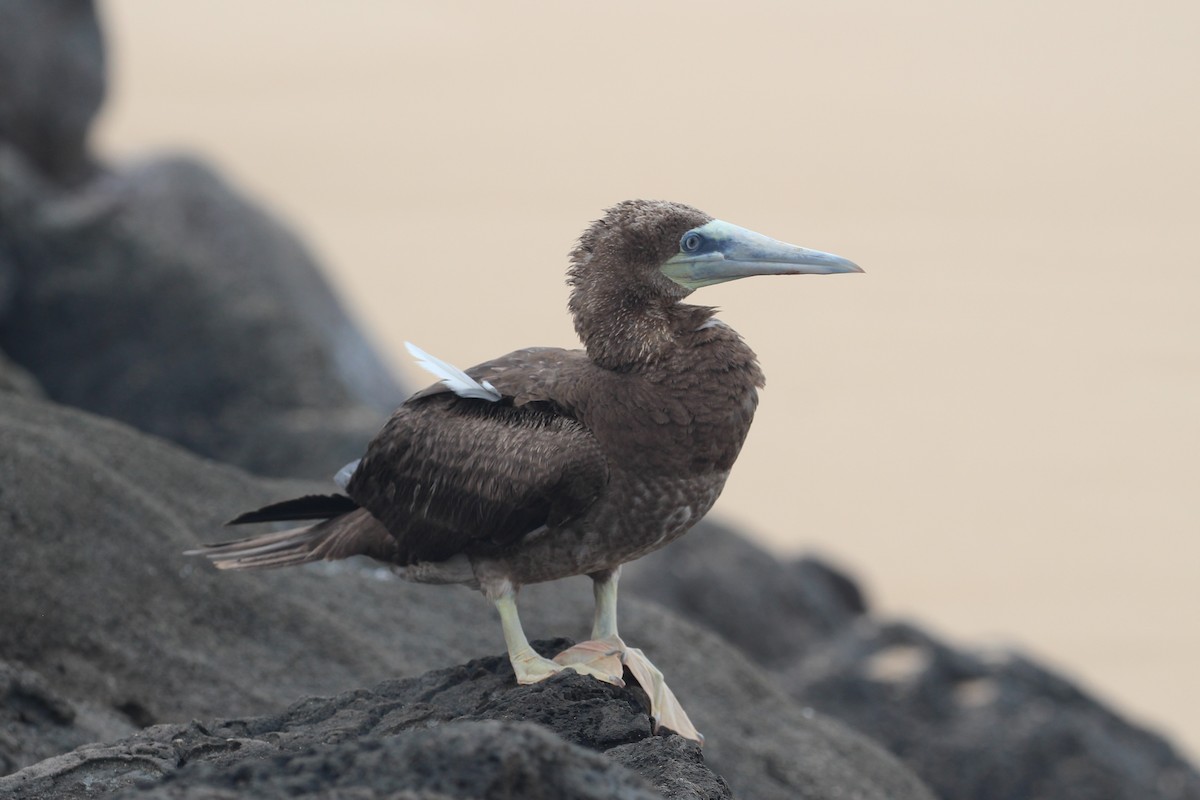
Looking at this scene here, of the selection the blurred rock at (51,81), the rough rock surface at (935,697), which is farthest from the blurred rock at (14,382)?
the blurred rock at (51,81)

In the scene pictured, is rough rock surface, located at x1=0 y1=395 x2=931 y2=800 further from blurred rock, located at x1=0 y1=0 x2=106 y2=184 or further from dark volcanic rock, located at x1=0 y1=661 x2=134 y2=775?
blurred rock, located at x1=0 y1=0 x2=106 y2=184

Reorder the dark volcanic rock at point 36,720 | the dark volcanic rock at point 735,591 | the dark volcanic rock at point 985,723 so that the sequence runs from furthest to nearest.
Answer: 1. the dark volcanic rock at point 735,591
2. the dark volcanic rock at point 985,723
3. the dark volcanic rock at point 36,720

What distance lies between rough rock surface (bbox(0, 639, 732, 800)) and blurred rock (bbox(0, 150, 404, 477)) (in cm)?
606

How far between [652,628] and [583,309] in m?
2.54

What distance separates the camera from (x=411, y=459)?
19.2ft

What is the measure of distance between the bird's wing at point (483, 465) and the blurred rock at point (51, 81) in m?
12.6

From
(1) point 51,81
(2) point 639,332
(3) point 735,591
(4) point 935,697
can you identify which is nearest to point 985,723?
(4) point 935,697

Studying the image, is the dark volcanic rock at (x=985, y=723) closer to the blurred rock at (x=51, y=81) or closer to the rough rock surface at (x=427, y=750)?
the rough rock surface at (x=427, y=750)

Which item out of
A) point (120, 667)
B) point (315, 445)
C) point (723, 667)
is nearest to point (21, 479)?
point (120, 667)

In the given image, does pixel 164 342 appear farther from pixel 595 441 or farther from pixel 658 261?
pixel 595 441

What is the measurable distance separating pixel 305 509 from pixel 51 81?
12515mm

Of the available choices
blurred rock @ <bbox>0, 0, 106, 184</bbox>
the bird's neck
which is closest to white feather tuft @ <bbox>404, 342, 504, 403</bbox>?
the bird's neck

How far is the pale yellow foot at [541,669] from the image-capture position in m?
5.42

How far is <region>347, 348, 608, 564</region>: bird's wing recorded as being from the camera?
546 centimetres
